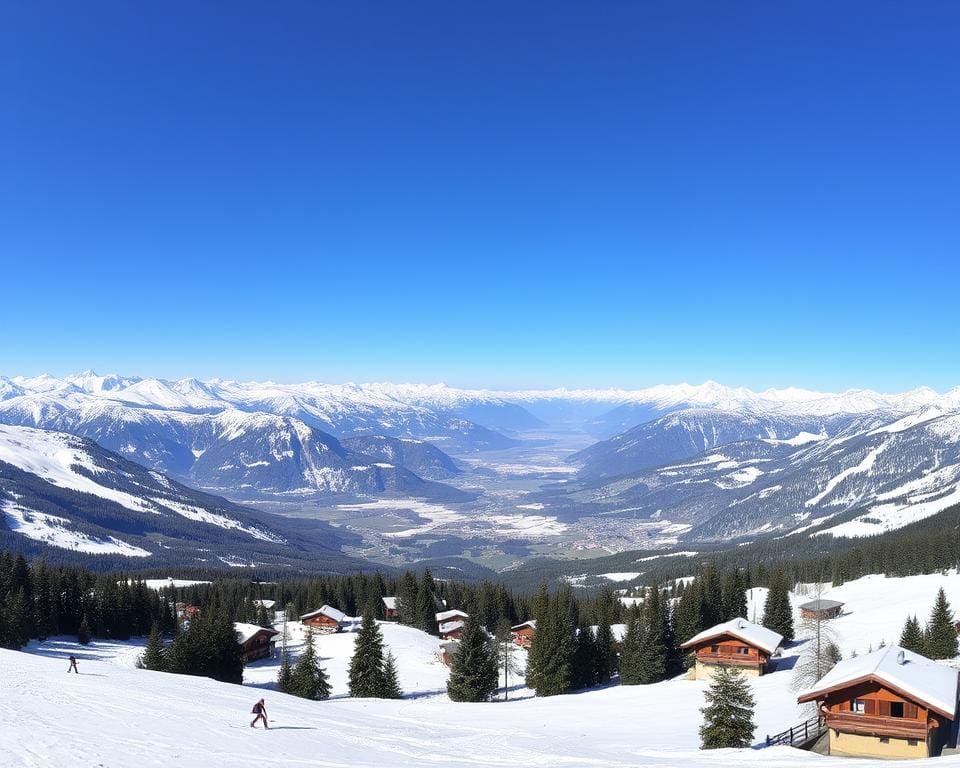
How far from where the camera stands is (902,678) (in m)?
35.8

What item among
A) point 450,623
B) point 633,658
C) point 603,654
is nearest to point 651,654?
point 633,658

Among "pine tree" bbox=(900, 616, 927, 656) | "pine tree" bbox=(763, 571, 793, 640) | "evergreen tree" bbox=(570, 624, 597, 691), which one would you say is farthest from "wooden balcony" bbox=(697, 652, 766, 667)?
"pine tree" bbox=(763, 571, 793, 640)

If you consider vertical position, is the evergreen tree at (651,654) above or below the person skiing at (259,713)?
below

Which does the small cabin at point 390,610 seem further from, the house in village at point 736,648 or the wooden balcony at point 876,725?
the wooden balcony at point 876,725

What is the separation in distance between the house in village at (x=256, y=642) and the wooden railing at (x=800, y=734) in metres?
73.1

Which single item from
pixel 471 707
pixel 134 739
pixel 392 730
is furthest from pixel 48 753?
pixel 471 707

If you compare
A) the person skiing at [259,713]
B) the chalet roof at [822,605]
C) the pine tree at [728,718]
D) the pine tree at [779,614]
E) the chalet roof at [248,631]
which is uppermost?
the pine tree at [728,718]

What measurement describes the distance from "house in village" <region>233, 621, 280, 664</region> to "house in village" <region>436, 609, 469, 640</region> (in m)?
28.5

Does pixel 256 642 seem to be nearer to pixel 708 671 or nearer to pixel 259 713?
pixel 708 671

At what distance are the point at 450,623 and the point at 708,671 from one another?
57.8m

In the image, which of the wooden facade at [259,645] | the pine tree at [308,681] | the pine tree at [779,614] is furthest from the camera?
the wooden facade at [259,645]

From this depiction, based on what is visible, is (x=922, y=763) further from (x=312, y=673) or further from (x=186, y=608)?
(x=186, y=608)

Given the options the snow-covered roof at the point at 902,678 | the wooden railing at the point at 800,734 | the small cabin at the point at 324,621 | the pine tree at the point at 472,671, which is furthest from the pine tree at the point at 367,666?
the small cabin at the point at 324,621

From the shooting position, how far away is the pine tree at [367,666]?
64.8m
